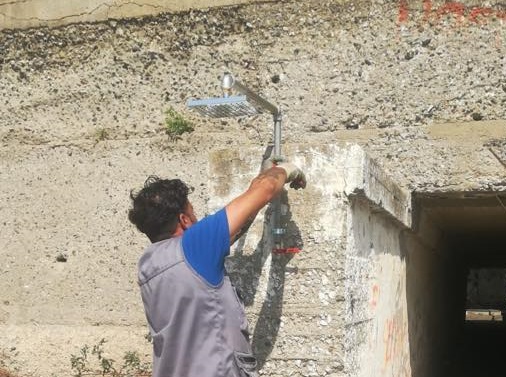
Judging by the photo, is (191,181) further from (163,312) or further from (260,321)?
(163,312)

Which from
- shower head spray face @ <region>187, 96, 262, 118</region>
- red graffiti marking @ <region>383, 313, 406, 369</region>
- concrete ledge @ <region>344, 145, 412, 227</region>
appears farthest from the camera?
red graffiti marking @ <region>383, 313, 406, 369</region>

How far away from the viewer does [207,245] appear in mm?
2389

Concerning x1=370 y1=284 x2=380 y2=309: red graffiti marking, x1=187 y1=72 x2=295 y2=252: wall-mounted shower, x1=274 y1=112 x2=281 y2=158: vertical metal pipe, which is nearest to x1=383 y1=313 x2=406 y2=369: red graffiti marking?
x1=370 y1=284 x2=380 y2=309: red graffiti marking

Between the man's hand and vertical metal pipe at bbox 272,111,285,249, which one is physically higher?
the man's hand

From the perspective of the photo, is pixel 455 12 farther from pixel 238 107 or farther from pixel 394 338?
pixel 238 107

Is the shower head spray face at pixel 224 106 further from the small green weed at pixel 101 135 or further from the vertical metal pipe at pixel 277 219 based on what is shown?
the small green weed at pixel 101 135

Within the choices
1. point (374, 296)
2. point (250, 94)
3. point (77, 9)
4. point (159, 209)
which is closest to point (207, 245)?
point (159, 209)

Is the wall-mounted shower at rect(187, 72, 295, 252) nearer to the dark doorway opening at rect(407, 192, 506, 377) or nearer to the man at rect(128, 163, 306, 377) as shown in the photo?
the man at rect(128, 163, 306, 377)

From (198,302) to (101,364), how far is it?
107 inches

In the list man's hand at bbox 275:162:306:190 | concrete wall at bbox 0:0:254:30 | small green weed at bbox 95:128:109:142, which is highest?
concrete wall at bbox 0:0:254:30

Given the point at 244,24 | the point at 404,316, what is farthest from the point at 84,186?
the point at 404,316

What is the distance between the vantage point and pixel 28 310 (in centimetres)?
507

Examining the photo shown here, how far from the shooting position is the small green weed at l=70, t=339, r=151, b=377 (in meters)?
4.73

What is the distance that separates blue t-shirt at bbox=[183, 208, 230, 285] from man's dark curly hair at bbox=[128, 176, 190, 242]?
0.66ft
